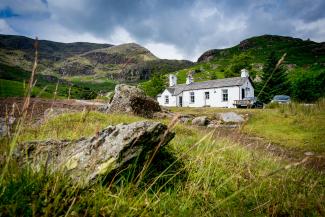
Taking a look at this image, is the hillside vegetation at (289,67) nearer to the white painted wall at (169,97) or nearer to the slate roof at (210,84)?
the slate roof at (210,84)

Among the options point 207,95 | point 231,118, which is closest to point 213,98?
point 207,95

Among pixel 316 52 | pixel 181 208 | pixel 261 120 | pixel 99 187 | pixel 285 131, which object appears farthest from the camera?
Answer: pixel 316 52

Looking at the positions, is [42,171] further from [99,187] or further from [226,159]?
[226,159]

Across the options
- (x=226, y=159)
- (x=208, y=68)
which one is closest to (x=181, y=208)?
(x=226, y=159)

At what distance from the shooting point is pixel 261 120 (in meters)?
22.8

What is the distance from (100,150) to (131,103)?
52.2ft

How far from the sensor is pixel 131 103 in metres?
19.9

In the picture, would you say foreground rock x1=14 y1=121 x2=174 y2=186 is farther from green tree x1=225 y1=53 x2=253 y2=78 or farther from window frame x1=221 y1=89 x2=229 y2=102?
green tree x1=225 y1=53 x2=253 y2=78

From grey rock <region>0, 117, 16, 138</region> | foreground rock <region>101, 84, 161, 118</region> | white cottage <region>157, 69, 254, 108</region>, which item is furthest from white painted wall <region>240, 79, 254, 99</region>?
grey rock <region>0, 117, 16, 138</region>

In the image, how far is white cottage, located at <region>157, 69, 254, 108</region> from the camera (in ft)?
187

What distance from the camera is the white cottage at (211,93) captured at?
56938 mm

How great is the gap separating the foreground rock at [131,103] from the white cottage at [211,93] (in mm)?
38428

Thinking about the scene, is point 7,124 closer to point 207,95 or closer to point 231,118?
point 231,118

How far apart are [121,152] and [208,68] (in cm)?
15138
